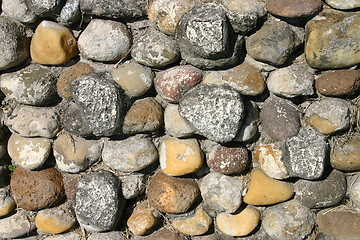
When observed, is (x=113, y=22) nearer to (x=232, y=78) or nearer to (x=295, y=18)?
(x=232, y=78)

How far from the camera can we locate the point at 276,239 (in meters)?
1.67

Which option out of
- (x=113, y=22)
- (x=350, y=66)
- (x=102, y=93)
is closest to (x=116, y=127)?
(x=102, y=93)

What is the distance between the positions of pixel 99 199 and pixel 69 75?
46 centimetres

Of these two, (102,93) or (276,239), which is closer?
(102,93)

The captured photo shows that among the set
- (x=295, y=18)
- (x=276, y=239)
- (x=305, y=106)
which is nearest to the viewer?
(x=295, y=18)

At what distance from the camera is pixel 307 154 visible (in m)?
1.51

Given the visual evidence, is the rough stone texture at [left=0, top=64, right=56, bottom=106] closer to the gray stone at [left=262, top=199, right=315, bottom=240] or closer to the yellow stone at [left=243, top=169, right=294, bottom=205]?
the yellow stone at [left=243, top=169, right=294, bottom=205]

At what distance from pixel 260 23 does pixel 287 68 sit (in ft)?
0.59

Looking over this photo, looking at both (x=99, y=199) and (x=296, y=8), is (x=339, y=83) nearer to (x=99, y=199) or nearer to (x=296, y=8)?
(x=296, y=8)

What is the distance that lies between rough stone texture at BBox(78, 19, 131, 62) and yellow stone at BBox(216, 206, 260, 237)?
733 millimetres

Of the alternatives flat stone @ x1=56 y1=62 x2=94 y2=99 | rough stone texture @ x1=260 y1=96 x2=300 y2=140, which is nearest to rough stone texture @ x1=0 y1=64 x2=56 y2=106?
flat stone @ x1=56 y1=62 x2=94 y2=99

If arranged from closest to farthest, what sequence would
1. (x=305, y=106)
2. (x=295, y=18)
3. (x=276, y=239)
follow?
(x=295, y=18)
(x=305, y=106)
(x=276, y=239)

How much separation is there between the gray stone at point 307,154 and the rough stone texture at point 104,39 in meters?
0.67

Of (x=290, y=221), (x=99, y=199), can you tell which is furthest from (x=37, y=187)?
(x=290, y=221)
